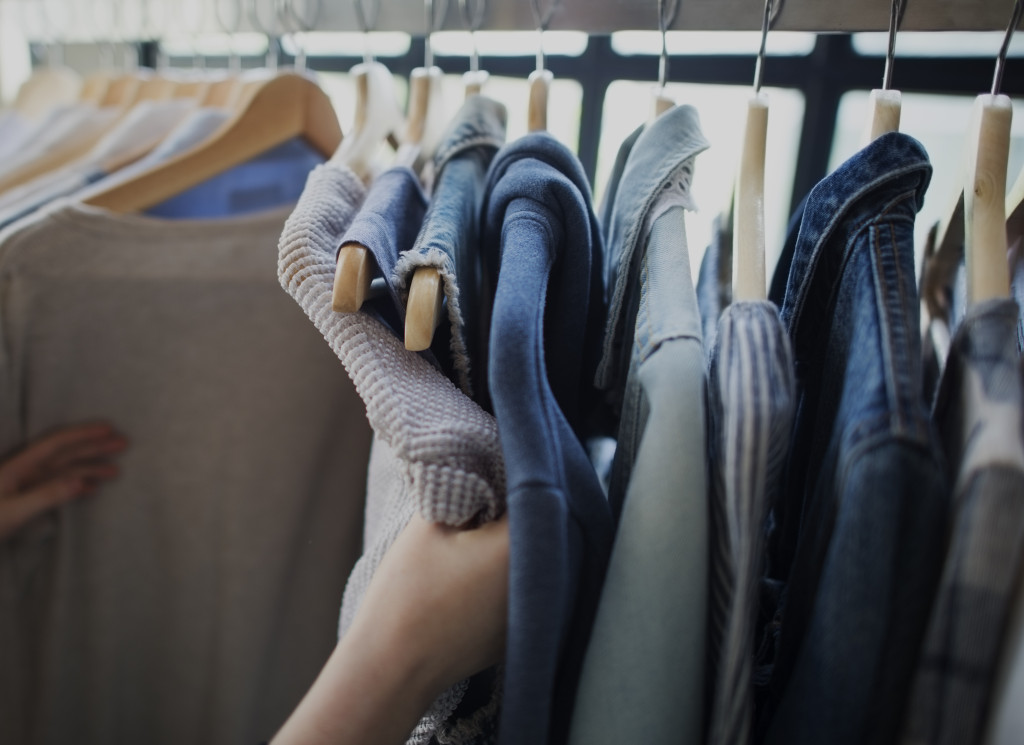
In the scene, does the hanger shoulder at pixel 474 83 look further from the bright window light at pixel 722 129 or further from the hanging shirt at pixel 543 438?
the bright window light at pixel 722 129

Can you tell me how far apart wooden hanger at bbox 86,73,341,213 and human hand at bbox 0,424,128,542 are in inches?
8.1

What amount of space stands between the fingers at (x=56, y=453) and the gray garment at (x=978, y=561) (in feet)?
2.08

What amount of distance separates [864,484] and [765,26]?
0.93ft

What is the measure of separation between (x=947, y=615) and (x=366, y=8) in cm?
60

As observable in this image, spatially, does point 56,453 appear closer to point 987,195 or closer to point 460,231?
point 460,231

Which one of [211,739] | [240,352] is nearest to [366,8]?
[240,352]

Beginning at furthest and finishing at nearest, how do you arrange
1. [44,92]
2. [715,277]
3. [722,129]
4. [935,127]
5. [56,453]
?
1. [722,129]
2. [935,127]
3. [44,92]
4. [56,453]
5. [715,277]

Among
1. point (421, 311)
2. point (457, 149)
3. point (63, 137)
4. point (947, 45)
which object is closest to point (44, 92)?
point (63, 137)

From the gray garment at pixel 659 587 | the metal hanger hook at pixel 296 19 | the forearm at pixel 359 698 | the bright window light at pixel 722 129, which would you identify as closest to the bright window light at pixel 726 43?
the bright window light at pixel 722 129

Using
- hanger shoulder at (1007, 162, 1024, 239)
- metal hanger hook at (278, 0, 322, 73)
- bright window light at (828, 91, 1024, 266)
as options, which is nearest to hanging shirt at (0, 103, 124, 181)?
metal hanger hook at (278, 0, 322, 73)

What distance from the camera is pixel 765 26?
1.28 ft

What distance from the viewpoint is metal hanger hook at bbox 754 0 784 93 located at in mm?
381

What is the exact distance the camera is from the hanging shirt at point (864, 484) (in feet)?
0.85

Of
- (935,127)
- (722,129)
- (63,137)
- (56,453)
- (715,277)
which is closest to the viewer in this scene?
(715,277)
